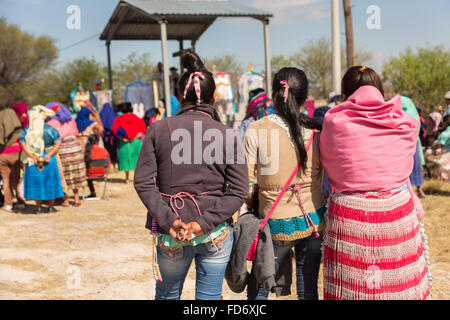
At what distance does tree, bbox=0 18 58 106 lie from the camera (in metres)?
35.3

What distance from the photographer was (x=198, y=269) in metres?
2.43

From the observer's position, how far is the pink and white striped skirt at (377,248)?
2.42 meters

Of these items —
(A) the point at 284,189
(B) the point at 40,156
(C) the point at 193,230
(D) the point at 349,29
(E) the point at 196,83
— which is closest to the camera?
(C) the point at 193,230

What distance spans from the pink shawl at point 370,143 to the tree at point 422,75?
21.4m

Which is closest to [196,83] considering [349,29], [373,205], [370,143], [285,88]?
[285,88]

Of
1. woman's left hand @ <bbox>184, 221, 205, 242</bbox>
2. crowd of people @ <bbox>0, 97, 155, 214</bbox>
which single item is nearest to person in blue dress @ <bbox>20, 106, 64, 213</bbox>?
crowd of people @ <bbox>0, 97, 155, 214</bbox>

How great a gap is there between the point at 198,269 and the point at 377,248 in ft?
3.12

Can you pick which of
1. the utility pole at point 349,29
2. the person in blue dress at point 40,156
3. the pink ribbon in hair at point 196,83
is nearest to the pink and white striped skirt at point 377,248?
the pink ribbon in hair at point 196,83

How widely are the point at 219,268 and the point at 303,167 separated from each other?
759mm

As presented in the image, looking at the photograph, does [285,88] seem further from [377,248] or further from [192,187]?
[377,248]

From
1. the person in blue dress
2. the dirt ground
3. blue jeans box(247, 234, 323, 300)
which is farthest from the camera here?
the person in blue dress

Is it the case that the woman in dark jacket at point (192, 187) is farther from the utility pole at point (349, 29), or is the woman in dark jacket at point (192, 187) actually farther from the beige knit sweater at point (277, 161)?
the utility pole at point (349, 29)

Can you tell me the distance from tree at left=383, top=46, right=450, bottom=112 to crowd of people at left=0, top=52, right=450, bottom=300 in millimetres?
21413

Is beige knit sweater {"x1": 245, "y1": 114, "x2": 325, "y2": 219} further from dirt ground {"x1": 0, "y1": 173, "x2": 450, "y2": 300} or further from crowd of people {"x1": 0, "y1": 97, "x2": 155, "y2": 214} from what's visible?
crowd of people {"x1": 0, "y1": 97, "x2": 155, "y2": 214}
